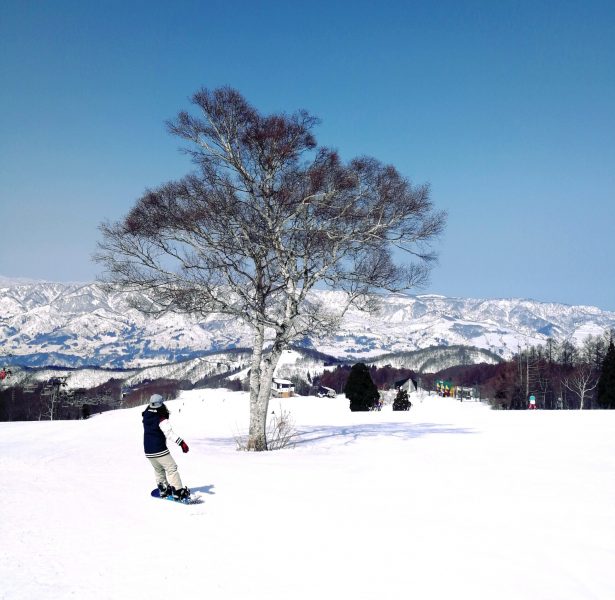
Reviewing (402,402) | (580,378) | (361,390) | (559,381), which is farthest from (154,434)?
(559,381)

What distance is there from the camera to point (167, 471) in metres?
8.08

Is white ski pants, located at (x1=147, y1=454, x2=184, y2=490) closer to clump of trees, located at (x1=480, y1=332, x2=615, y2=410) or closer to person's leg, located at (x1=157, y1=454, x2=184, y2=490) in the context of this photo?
person's leg, located at (x1=157, y1=454, x2=184, y2=490)

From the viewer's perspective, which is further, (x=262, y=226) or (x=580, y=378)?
(x=580, y=378)

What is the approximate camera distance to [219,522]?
22.2 feet

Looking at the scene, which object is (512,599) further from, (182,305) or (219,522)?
(182,305)

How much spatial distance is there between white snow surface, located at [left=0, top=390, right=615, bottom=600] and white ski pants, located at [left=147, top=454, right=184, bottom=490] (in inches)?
15.0

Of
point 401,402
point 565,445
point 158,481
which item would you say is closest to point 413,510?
point 158,481

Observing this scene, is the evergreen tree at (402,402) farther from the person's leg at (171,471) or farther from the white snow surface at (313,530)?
the person's leg at (171,471)

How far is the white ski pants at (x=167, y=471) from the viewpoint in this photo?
314 inches

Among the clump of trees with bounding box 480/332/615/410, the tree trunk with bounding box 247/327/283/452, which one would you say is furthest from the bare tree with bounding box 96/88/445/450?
the clump of trees with bounding box 480/332/615/410

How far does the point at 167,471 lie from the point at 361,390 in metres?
51.8

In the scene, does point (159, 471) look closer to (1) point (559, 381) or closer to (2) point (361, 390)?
(2) point (361, 390)

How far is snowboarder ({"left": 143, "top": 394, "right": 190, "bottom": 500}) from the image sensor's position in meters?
7.98

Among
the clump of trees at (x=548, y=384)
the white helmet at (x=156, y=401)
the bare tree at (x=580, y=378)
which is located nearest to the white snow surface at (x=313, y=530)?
the white helmet at (x=156, y=401)
